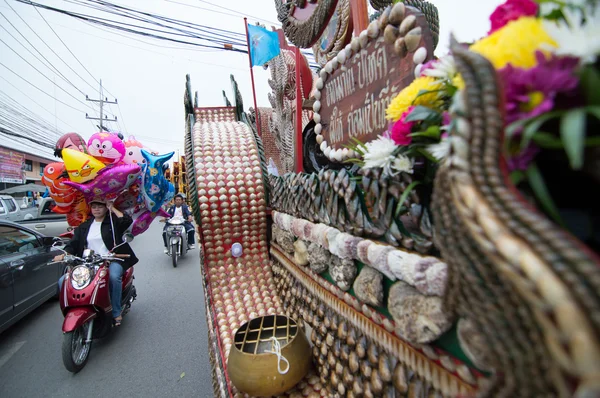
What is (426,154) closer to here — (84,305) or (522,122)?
(522,122)

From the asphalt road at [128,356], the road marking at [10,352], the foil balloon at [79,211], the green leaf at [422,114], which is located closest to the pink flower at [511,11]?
the green leaf at [422,114]

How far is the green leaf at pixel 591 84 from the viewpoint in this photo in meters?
0.43

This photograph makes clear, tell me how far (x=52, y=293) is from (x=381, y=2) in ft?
17.0

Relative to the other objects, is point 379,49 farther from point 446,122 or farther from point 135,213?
point 135,213

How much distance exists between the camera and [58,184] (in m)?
3.01

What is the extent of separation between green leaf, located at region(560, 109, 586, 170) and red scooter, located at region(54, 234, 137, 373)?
3.44 m

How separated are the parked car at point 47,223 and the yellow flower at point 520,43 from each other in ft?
25.6

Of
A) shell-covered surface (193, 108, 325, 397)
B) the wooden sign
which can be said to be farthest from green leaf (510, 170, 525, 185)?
shell-covered surface (193, 108, 325, 397)

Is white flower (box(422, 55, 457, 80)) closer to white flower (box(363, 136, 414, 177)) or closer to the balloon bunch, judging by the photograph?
white flower (box(363, 136, 414, 177))

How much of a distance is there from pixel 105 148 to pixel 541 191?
349 centimetres

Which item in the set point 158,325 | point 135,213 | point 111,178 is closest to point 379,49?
point 111,178

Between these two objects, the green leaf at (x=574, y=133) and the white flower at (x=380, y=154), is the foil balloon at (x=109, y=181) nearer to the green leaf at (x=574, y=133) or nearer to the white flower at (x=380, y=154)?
the white flower at (x=380, y=154)

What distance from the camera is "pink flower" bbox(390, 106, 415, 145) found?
0.81 meters

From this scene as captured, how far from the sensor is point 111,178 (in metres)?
2.89
